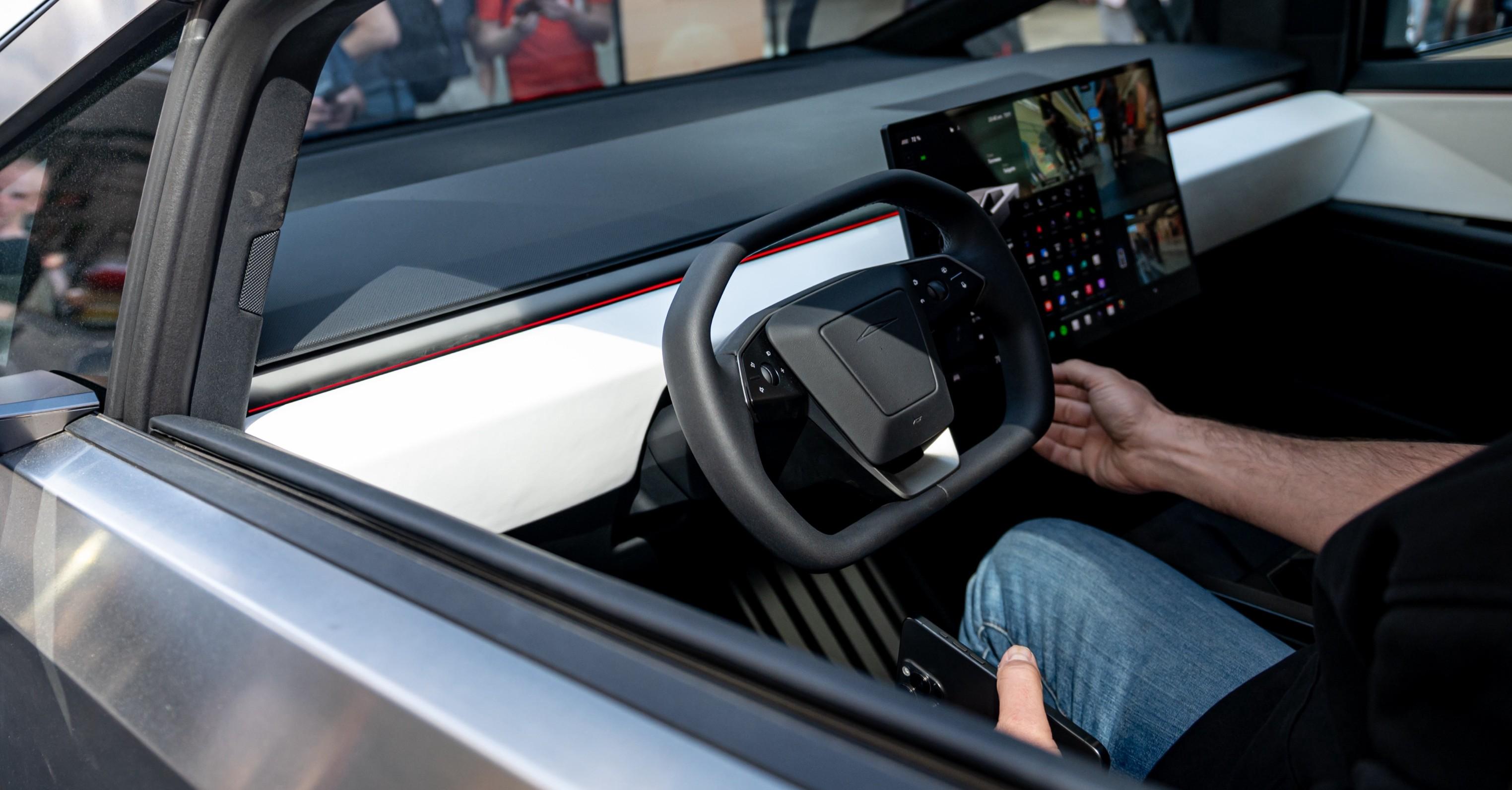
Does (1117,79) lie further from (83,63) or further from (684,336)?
(83,63)

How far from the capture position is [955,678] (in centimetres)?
120

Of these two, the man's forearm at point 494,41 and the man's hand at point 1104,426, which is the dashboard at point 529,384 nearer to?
the man's hand at point 1104,426

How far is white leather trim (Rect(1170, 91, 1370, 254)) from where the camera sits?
2.16 m

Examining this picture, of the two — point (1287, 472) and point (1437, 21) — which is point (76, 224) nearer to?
point (1287, 472)

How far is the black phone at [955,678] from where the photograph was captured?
104 cm

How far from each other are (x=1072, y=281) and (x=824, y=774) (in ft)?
4.68

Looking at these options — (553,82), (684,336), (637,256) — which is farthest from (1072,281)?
(553,82)

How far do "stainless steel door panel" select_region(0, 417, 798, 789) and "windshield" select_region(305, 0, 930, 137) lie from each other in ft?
8.09

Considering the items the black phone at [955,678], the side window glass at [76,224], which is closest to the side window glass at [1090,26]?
the black phone at [955,678]

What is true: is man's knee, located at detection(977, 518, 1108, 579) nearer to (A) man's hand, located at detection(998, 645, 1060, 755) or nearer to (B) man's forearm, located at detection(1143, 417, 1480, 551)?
(B) man's forearm, located at detection(1143, 417, 1480, 551)

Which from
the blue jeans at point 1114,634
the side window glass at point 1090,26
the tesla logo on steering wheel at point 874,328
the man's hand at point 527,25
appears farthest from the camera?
the man's hand at point 527,25

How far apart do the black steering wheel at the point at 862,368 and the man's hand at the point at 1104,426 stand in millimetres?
208

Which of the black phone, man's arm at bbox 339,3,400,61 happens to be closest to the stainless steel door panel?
the black phone

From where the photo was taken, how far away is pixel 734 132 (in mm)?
2215
